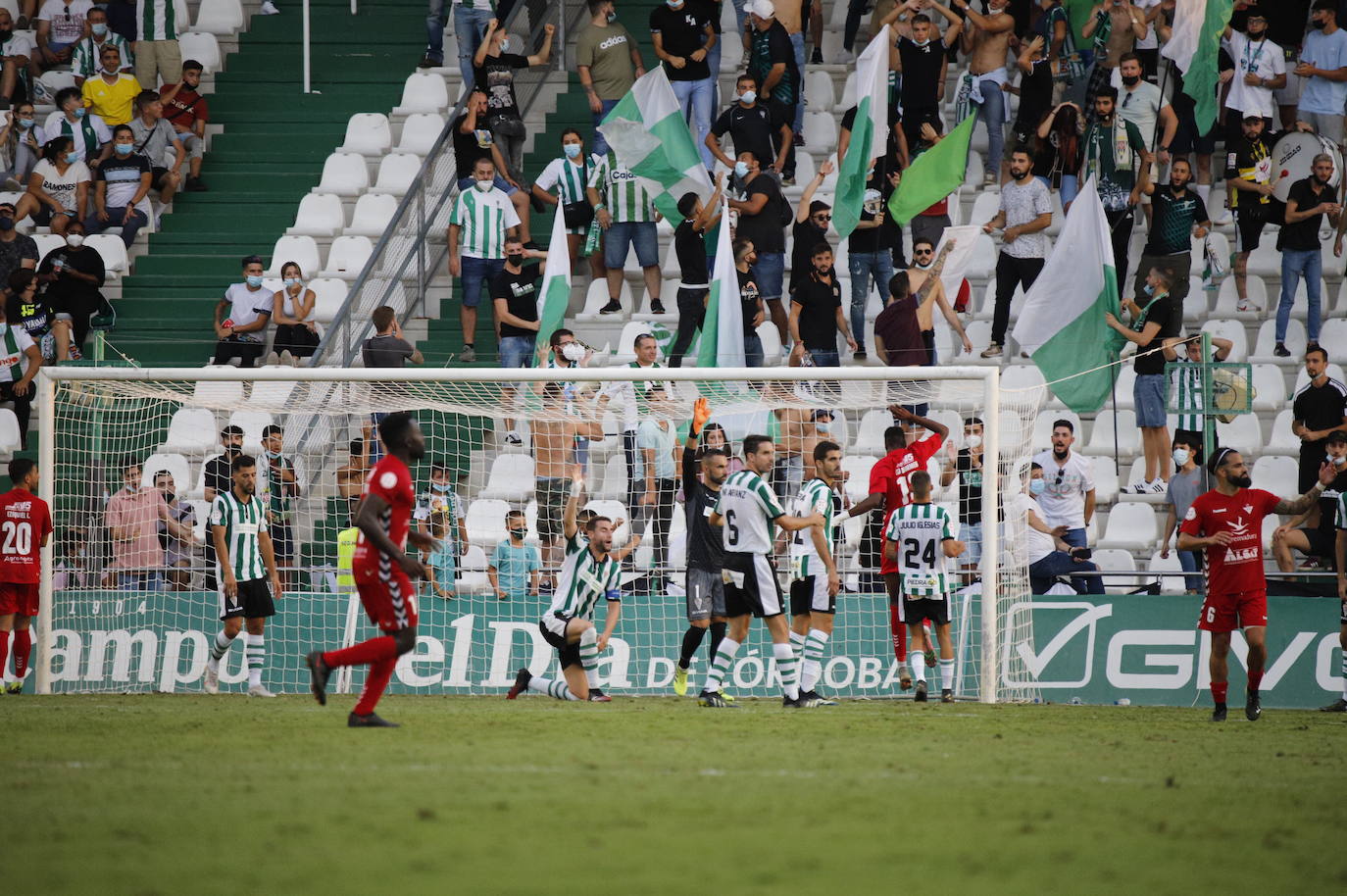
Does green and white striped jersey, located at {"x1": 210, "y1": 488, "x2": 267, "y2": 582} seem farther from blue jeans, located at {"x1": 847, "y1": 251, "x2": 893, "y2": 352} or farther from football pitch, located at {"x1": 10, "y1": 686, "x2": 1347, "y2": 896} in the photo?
blue jeans, located at {"x1": 847, "y1": 251, "x2": 893, "y2": 352}

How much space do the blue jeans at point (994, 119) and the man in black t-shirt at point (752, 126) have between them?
98.1 inches

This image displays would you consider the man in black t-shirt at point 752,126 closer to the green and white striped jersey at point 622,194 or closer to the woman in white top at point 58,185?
the green and white striped jersey at point 622,194

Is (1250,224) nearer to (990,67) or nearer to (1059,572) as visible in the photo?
(990,67)

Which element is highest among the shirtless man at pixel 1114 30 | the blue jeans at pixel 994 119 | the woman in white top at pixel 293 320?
the shirtless man at pixel 1114 30

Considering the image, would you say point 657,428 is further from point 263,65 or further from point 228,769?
point 263,65

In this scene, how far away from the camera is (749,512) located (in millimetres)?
12602

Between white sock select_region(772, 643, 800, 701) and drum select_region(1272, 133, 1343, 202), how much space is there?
964cm

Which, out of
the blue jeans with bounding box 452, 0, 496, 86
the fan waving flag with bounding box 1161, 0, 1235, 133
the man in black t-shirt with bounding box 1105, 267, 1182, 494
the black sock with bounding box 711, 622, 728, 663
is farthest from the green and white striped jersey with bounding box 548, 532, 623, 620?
Answer: the fan waving flag with bounding box 1161, 0, 1235, 133

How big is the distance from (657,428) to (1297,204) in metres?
7.87

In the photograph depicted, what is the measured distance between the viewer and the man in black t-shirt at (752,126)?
61.9 feet

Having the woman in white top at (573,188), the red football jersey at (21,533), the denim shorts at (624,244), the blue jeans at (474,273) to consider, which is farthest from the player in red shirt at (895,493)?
the red football jersey at (21,533)

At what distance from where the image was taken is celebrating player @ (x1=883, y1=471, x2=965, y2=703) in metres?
13.9

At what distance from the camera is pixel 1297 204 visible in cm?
1795

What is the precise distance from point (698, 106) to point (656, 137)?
6.32 ft
